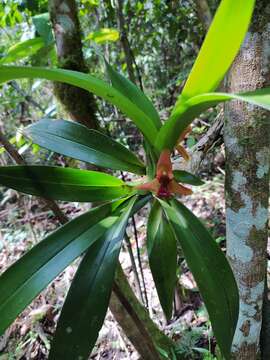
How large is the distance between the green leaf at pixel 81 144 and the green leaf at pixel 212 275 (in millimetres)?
136

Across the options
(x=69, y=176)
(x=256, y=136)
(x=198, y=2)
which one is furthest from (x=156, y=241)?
(x=198, y=2)

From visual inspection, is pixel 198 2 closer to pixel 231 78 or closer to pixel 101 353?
pixel 231 78

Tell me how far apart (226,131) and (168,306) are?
0.37m

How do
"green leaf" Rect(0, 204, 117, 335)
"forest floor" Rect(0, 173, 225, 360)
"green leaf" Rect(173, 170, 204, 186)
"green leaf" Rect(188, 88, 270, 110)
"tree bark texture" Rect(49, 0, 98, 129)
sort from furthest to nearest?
"forest floor" Rect(0, 173, 225, 360) → "tree bark texture" Rect(49, 0, 98, 129) → "green leaf" Rect(173, 170, 204, 186) → "green leaf" Rect(0, 204, 117, 335) → "green leaf" Rect(188, 88, 270, 110)

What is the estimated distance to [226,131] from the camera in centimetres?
67

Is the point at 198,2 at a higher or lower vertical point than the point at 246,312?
higher

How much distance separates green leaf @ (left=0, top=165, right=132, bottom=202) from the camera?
1.72 ft

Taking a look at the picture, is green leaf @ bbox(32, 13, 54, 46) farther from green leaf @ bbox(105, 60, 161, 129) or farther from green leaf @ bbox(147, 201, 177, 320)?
green leaf @ bbox(147, 201, 177, 320)

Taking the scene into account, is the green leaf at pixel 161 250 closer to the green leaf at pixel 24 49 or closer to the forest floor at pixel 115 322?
the forest floor at pixel 115 322

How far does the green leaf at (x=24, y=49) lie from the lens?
105 centimetres

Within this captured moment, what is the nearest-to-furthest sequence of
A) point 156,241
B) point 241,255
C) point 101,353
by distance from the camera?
1. point 156,241
2. point 241,255
3. point 101,353

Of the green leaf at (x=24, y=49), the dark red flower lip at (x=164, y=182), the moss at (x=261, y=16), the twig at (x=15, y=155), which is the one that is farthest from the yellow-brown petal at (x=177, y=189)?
the green leaf at (x=24, y=49)

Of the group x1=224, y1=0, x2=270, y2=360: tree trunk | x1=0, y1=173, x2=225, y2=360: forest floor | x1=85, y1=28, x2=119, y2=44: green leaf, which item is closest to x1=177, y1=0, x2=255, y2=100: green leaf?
x1=224, y1=0, x2=270, y2=360: tree trunk

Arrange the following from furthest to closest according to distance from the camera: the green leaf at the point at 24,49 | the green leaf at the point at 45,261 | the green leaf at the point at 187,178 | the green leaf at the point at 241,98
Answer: the green leaf at the point at 24,49 → the green leaf at the point at 187,178 → the green leaf at the point at 45,261 → the green leaf at the point at 241,98
